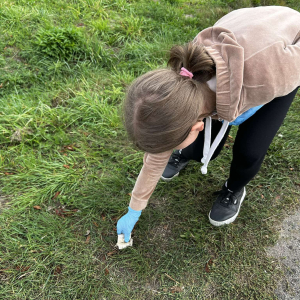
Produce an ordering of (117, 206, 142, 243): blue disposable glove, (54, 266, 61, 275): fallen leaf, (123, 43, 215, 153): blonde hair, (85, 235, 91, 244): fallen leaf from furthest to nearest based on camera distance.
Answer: (85, 235, 91, 244): fallen leaf < (54, 266, 61, 275): fallen leaf < (117, 206, 142, 243): blue disposable glove < (123, 43, 215, 153): blonde hair

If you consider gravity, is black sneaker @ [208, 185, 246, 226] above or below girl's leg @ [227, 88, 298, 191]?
below

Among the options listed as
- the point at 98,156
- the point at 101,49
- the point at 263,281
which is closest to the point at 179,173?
the point at 98,156

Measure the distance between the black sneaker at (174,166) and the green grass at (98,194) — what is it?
72 millimetres

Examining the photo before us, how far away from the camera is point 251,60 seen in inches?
44.8

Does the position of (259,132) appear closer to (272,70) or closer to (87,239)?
(272,70)

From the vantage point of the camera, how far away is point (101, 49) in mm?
3082

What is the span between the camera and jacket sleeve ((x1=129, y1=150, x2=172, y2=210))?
1.39 m

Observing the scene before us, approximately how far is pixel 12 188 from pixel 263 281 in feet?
6.44

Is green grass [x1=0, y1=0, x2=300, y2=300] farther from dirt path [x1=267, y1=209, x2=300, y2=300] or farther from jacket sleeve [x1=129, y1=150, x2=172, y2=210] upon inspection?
jacket sleeve [x1=129, y1=150, x2=172, y2=210]

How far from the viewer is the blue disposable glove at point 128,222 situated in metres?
1.58

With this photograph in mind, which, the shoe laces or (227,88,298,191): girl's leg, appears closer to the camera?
(227,88,298,191): girl's leg

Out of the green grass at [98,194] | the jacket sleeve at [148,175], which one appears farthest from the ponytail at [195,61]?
the green grass at [98,194]

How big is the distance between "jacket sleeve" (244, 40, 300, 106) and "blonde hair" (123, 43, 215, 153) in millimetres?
180

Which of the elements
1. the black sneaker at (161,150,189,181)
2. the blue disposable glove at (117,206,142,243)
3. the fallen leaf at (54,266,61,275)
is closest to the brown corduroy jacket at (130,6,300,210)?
the blue disposable glove at (117,206,142,243)
